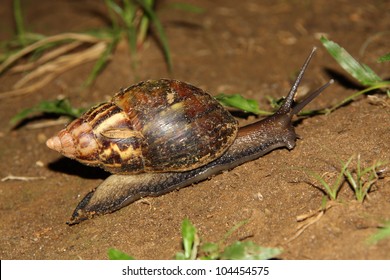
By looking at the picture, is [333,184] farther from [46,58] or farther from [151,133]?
[46,58]

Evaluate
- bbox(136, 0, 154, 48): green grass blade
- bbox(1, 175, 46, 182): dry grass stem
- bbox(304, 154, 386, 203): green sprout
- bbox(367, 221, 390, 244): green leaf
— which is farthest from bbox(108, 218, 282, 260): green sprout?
bbox(136, 0, 154, 48): green grass blade

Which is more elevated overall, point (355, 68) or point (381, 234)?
point (355, 68)

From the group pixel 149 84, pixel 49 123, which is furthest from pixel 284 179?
pixel 49 123

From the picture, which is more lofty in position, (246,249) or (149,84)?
(149,84)

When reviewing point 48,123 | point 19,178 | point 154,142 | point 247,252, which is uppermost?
point 154,142

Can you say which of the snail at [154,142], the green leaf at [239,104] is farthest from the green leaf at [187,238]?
the green leaf at [239,104]

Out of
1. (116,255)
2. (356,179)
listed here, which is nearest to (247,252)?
(116,255)

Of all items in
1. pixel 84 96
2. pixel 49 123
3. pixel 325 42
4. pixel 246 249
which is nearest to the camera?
pixel 246 249

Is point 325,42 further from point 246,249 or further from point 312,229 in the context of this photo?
point 246,249
